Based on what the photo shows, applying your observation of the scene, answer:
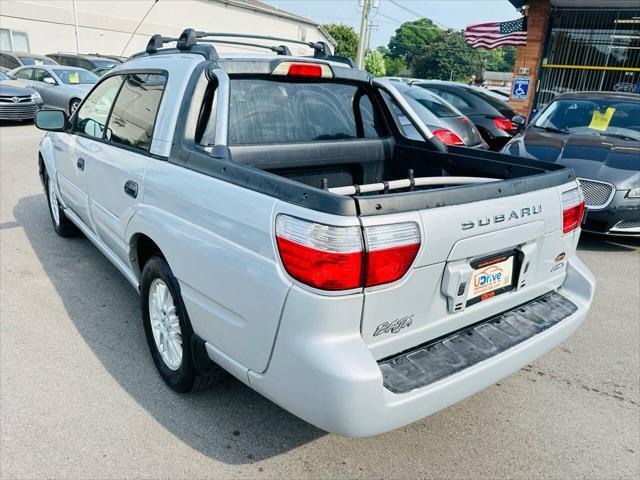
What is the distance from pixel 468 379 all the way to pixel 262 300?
3.11 feet

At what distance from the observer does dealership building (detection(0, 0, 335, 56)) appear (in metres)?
30.7

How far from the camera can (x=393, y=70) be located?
92188 mm

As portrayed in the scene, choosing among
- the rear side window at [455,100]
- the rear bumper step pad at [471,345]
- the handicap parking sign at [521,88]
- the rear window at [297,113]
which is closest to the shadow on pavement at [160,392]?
the rear bumper step pad at [471,345]

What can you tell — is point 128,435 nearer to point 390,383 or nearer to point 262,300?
point 262,300

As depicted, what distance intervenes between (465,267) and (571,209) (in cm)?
89

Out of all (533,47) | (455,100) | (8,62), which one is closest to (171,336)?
(455,100)

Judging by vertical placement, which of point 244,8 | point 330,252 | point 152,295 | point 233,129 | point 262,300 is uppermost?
point 244,8

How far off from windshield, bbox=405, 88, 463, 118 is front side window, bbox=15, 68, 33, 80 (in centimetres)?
1180

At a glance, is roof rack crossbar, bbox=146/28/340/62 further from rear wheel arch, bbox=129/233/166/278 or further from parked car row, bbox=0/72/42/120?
parked car row, bbox=0/72/42/120

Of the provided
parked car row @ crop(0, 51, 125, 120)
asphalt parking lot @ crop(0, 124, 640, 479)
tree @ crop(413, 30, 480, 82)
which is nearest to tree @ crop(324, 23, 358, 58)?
tree @ crop(413, 30, 480, 82)

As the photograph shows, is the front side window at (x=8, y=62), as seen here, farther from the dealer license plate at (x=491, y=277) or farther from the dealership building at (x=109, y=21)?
the dealer license plate at (x=491, y=277)

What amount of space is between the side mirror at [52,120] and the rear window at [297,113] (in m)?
2.09

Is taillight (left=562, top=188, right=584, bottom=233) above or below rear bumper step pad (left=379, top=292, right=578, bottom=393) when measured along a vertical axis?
above

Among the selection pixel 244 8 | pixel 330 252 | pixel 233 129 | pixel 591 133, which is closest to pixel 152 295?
pixel 233 129
